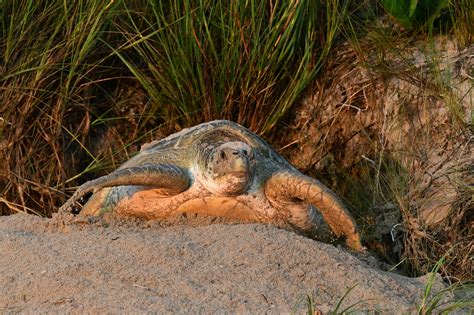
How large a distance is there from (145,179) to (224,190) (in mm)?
307

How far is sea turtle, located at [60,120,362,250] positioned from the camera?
11.4 ft

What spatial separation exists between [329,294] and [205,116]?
1.85m

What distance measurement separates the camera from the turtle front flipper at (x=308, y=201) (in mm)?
3513

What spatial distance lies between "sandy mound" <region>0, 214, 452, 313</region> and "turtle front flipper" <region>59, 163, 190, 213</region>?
0.88 ft

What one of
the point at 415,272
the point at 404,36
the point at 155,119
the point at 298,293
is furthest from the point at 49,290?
the point at 404,36

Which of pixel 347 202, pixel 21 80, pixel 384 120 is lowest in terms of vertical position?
pixel 347 202

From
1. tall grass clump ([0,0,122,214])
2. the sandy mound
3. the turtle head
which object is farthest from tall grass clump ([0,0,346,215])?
the sandy mound

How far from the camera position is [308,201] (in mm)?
3617

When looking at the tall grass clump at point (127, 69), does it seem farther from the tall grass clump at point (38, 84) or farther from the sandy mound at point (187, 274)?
the sandy mound at point (187, 274)

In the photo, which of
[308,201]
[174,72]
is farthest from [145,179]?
[174,72]

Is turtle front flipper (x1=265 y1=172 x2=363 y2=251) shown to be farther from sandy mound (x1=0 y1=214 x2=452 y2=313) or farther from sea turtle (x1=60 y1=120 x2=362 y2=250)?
sandy mound (x1=0 y1=214 x2=452 y2=313)

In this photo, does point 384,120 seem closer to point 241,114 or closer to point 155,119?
point 241,114

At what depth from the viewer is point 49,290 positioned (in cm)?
260

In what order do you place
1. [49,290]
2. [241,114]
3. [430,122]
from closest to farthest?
[49,290] → [430,122] → [241,114]
